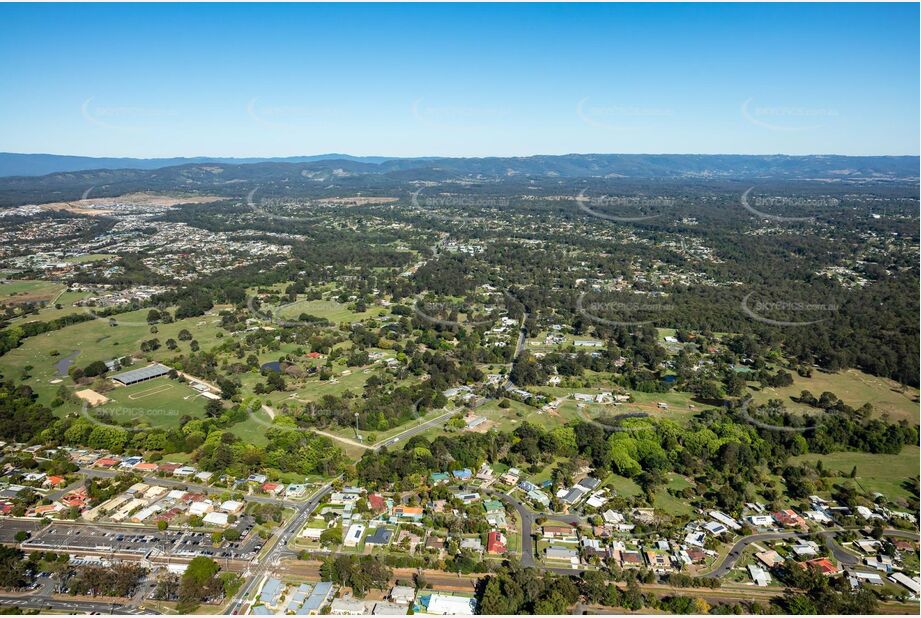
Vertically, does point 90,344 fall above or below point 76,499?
above

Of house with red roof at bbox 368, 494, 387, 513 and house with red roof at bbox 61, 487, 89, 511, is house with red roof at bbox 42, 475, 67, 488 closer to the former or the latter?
house with red roof at bbox 61, 487, 89, 511

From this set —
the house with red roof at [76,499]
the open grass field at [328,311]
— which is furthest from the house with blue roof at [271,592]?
the open grass field at [328,311]

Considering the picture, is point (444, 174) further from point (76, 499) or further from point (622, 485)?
point (76, 499)

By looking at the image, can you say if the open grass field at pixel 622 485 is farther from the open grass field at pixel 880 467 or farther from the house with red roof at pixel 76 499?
the house with red roof at pixel 76 499

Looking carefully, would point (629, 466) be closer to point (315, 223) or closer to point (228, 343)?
point (228, 343)

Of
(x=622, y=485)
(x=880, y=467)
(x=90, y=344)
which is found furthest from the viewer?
(x=90, y=344)

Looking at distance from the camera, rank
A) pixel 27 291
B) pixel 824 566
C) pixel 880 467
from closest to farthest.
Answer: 1. pixel 824 566
2. pixel 880 467
3. pixel 27 291

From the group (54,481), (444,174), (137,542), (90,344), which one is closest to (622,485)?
(137,542)
